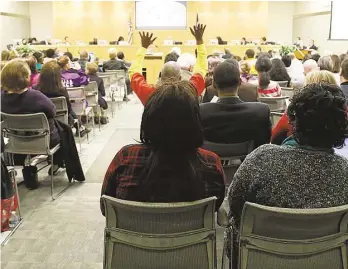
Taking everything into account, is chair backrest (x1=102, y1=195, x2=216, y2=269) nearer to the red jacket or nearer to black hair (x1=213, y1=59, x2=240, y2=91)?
black hair (x1=213, y1=59, x2=240, y2=91)

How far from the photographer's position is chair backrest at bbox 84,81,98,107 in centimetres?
633

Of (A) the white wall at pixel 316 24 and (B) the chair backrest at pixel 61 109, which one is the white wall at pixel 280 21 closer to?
(A) the white wall at pixel 316 24

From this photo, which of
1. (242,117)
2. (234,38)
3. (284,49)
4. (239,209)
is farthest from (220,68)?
(234,38)

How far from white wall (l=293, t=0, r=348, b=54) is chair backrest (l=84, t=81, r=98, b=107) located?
8266 millimetres

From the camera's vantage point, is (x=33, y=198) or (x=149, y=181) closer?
(x=149, y=181)

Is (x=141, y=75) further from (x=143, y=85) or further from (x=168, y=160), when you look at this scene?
(x=168, y=160)

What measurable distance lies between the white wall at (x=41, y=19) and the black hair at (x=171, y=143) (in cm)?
1604

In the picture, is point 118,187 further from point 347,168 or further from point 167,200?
point 347,168

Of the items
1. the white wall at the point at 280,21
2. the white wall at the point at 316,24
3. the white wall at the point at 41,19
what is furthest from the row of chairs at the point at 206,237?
the white wall at the point at 280,21

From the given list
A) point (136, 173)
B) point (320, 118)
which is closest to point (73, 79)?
point (136, 173)

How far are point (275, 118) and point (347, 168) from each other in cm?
222

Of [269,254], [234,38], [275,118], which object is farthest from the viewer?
[234,38]

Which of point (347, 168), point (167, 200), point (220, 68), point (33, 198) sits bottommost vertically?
point (33, 198)

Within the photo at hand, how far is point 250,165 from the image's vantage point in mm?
1769
